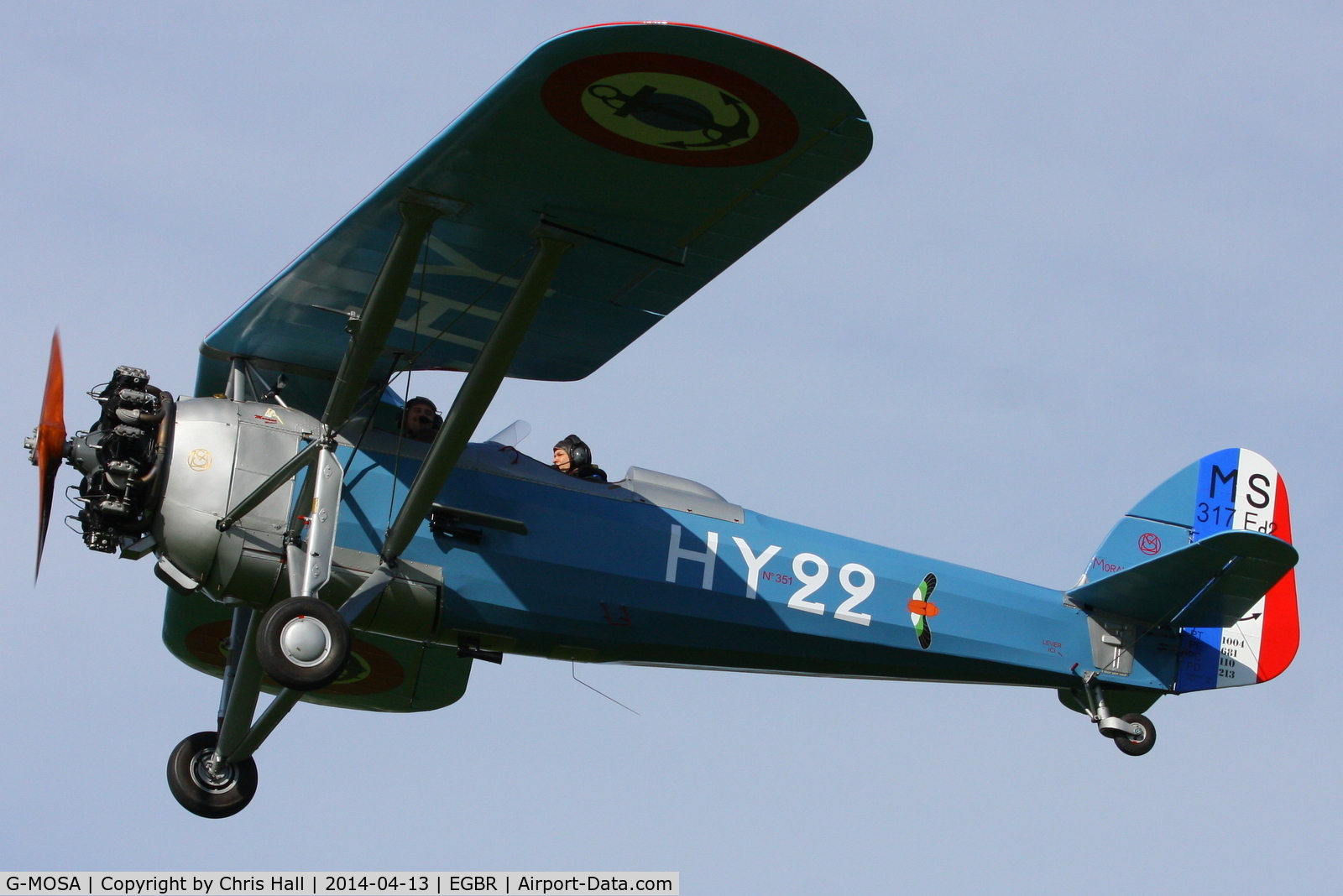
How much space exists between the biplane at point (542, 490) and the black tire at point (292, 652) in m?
0.01

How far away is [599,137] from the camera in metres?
7.83

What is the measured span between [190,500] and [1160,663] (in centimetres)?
641

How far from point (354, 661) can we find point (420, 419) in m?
3.08

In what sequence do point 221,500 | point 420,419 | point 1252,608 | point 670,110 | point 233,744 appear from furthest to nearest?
point 1252,608 < point 233,744 < point 420,419 < point 221,500 < point 670,110

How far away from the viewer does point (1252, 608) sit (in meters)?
11.1

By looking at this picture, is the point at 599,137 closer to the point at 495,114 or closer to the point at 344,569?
the point at 495,114

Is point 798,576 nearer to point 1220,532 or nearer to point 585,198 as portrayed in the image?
point 585,198

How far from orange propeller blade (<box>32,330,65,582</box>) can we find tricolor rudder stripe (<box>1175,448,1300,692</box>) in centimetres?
722

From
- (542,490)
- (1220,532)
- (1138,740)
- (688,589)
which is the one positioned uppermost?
(1220,532)

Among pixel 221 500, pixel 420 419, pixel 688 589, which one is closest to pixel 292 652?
pixel 221 500

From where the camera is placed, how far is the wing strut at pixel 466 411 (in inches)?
333

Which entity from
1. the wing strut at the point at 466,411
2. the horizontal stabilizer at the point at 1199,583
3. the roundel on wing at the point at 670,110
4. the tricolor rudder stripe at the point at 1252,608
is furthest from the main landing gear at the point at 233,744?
the tricolor rudder stripe at the point at 1252,608

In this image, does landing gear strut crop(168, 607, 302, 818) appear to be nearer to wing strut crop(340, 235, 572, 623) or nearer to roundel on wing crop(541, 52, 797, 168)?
wing strut crop(340, 235, 572, 623)

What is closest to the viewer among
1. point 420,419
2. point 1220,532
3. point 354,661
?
point 420,419
